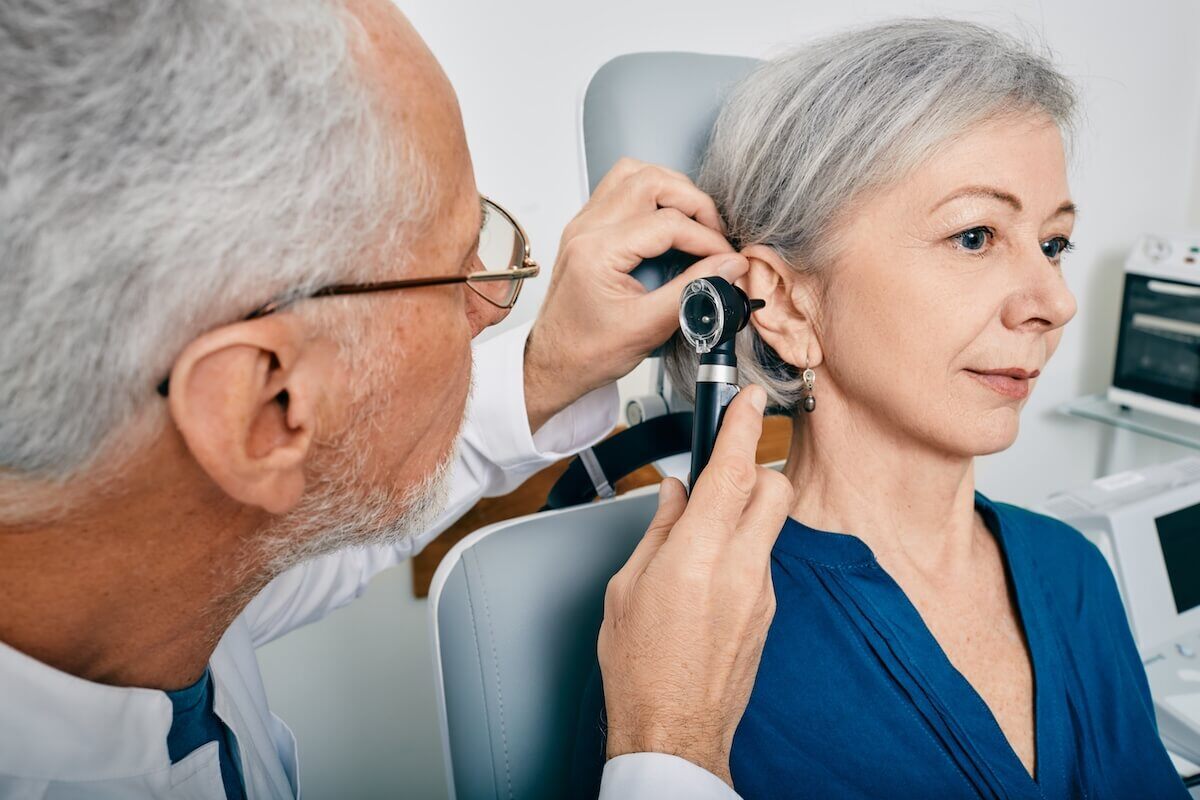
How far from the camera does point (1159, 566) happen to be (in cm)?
129

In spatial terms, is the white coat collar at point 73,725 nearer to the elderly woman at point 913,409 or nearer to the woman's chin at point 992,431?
the elderly woman at point 913,409

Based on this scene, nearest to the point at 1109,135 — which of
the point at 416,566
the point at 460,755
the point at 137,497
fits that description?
the point at 416,566

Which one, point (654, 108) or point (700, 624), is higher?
point (654, 108)

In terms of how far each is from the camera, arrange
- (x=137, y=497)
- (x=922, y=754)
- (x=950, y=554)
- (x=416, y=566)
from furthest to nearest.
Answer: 1. (x=416, y=566)
2. (x=950, y=554)
3. (x=922, y=754)
4. (x=137, y=497)

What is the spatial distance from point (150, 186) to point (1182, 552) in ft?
4.93

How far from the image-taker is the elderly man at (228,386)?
0.49m

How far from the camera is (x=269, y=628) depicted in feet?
3.58

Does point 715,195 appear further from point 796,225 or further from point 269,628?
point 269,628

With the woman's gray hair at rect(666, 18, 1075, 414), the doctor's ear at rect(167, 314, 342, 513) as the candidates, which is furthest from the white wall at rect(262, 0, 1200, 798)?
the doctor's ear at rect(167, 314, 342, 513)

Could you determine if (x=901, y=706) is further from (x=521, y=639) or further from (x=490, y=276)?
(x=490, y=276)

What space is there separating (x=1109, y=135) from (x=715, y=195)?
1844 millimetres

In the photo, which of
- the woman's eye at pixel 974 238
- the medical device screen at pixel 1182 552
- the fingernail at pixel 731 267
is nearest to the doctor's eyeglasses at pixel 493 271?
the fingernail at pixel 731 267

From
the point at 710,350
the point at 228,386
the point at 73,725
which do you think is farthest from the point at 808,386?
the point at 73,725

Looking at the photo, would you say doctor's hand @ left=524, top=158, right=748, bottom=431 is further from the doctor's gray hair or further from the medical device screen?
the medical device screen
